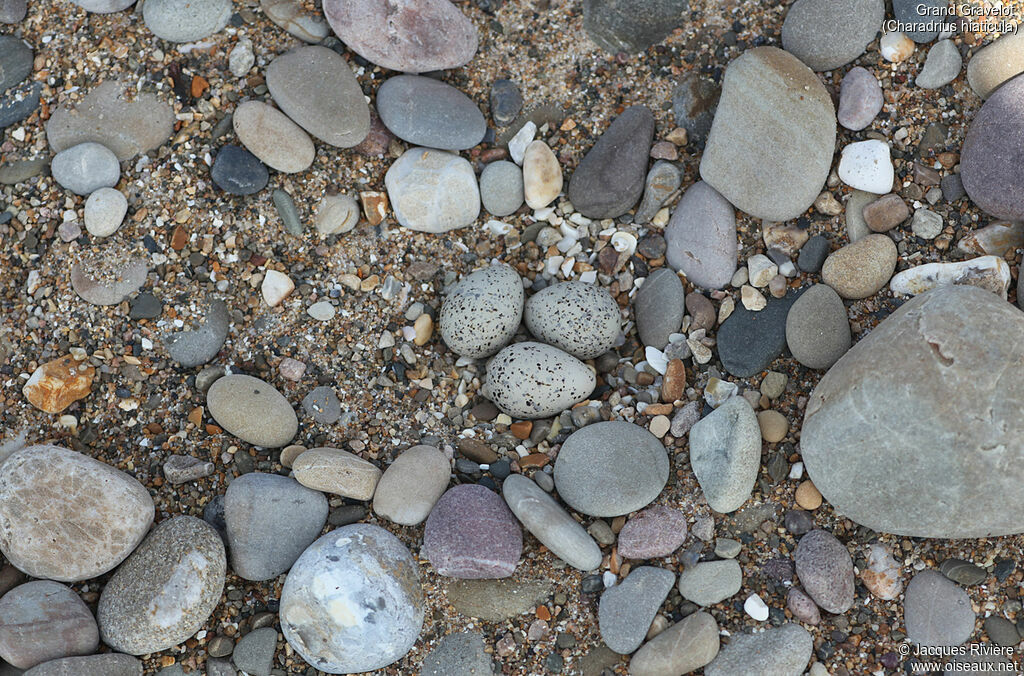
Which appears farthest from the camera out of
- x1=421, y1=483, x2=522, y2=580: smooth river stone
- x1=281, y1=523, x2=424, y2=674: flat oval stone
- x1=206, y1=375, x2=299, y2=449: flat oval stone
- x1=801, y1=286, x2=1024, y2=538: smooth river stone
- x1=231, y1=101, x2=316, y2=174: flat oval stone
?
x1=231, y1=101, x2=316, y2=174: flat oval stone

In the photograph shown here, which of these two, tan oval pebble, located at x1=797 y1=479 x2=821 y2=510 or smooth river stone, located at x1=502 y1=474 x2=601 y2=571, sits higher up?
tan oval pebble, located at x1=797 y1=479 x2=821 y2=510

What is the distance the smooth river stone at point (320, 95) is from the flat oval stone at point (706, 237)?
1142 millimetres

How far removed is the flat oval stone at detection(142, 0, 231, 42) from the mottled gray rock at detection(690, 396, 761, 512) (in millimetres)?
2142

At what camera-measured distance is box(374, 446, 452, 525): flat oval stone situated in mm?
2336

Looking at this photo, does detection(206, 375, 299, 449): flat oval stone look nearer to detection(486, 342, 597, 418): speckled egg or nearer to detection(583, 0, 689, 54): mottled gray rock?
detection(486, 342, 597, 418): speckled egg

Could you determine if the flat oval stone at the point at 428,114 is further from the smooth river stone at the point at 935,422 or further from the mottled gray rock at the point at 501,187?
the smooth river stone at the point at 935,422

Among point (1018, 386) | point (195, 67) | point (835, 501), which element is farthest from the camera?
point (195, 67)

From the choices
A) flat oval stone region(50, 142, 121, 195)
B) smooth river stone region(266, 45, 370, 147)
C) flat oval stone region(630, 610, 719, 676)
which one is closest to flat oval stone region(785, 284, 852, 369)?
flat oval stone region(630, 610, 719, 676)

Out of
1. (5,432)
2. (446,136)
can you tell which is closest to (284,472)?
(5,432)

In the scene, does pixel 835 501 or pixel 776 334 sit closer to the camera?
pixel 835 501

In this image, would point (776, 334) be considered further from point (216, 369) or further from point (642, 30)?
point (216, 369)

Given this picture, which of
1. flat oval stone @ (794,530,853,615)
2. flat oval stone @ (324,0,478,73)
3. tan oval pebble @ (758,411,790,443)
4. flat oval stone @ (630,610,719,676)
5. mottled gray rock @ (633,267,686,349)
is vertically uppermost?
flat oval stone @ (324,0,478,73)

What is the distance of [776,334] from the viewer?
2.41 meters

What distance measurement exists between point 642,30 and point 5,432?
2.51 meters
